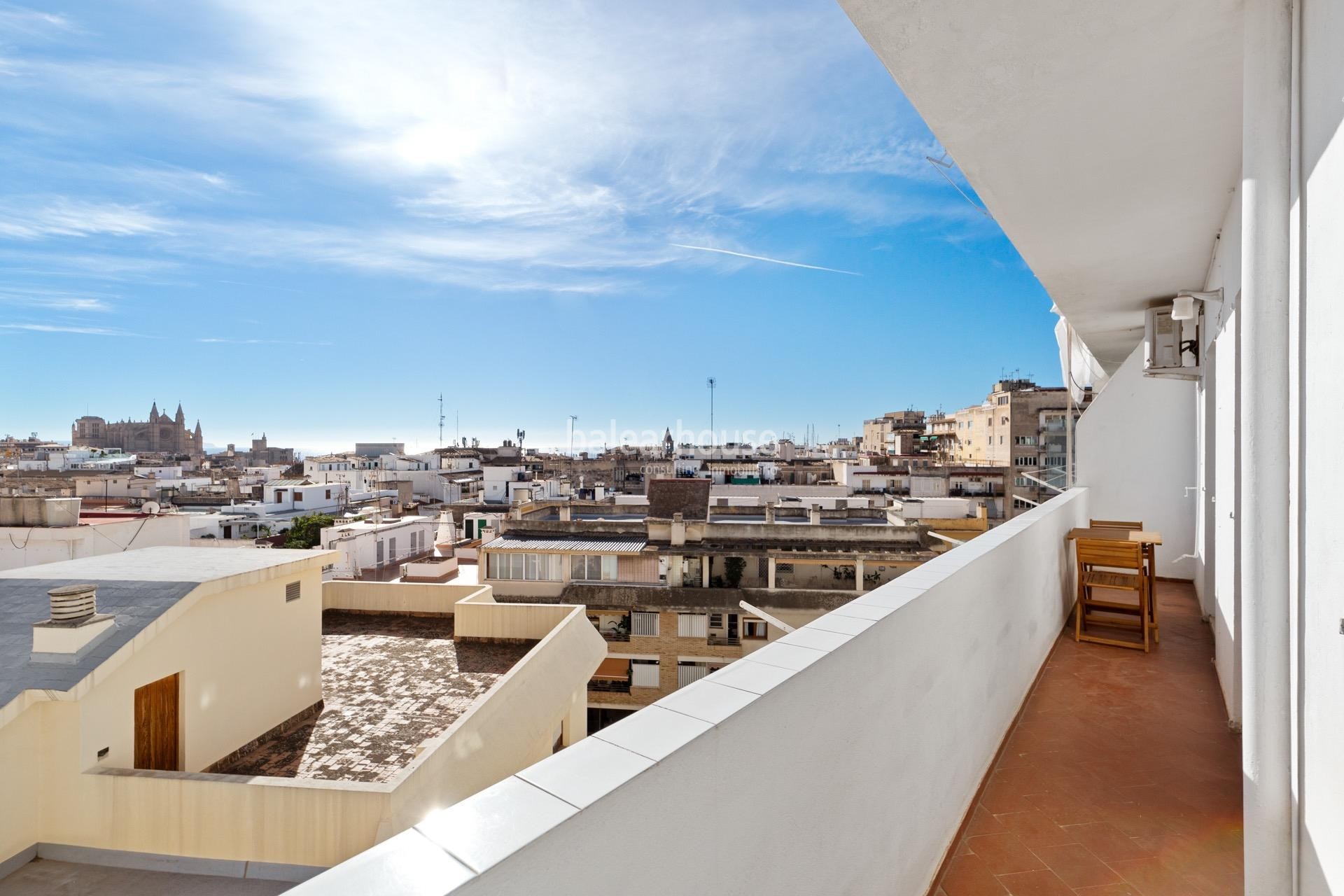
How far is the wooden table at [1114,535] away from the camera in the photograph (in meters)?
4.62

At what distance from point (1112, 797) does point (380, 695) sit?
538 centimetres

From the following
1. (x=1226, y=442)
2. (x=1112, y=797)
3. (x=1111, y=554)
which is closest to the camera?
(x=1112, y=797)

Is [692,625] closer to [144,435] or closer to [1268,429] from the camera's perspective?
[1268,429]

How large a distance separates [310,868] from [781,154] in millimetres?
12715

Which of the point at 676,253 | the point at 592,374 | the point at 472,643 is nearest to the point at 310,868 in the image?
the point at 472,643

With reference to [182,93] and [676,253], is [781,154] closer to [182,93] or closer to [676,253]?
[182,93]

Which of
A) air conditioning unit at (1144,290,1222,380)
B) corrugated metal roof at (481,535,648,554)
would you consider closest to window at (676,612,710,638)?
corrugated metal roof at (481,535,648,554)

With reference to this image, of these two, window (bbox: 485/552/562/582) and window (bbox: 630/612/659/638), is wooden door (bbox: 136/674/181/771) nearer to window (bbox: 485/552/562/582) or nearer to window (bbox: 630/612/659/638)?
window (bbox: 630/612/659/638)

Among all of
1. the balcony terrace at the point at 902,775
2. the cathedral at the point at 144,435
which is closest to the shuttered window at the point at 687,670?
the balcony terrace at the point at 902,775

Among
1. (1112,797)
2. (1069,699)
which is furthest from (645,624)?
(1112,797)

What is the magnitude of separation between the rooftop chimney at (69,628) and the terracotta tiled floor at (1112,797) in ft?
16.0

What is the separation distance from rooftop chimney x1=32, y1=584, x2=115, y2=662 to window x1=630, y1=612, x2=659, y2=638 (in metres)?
11.8

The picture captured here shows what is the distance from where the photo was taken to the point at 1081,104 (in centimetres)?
205

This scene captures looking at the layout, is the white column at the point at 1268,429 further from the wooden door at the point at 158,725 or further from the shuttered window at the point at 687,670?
the shuttered window at the point at 687,670
